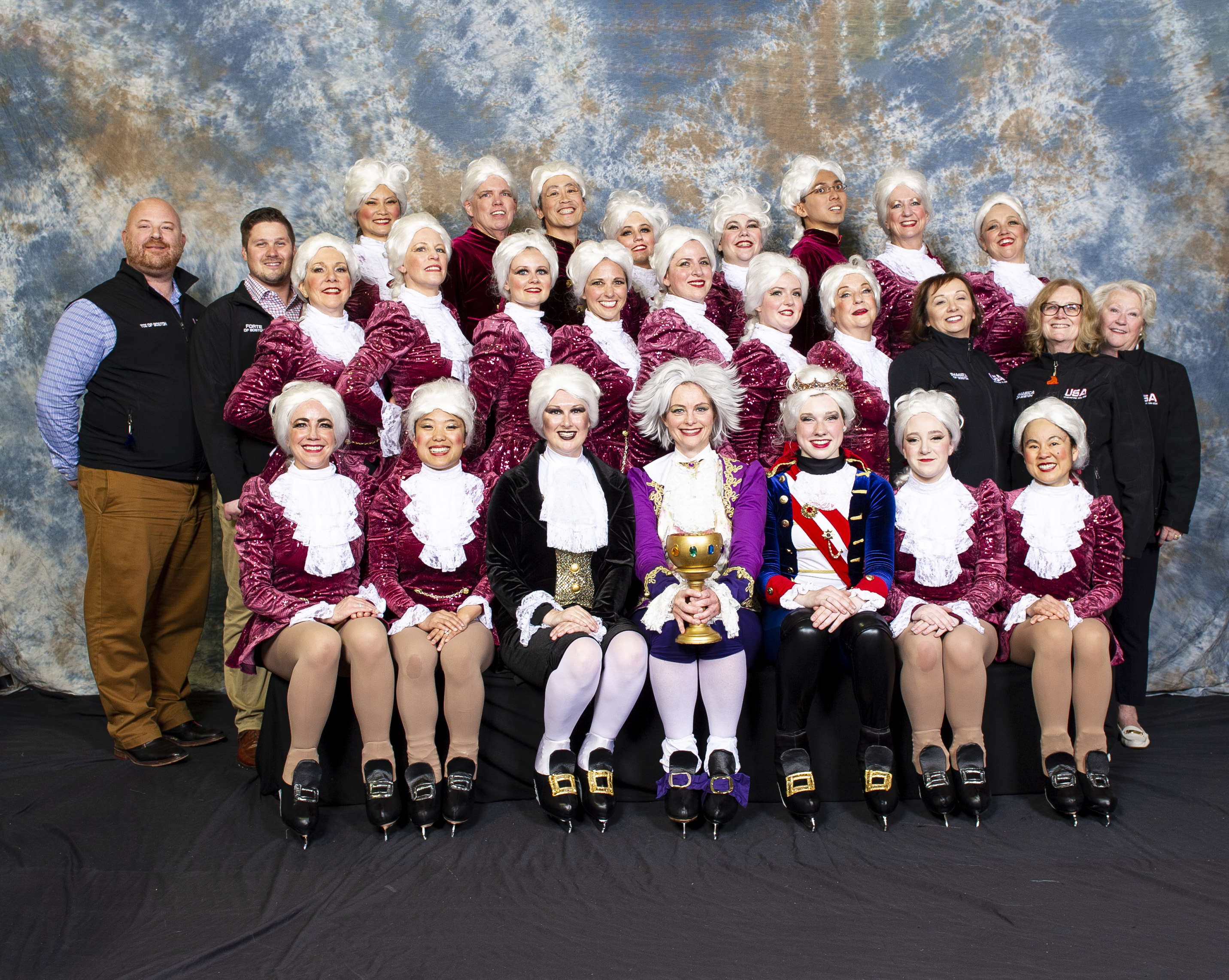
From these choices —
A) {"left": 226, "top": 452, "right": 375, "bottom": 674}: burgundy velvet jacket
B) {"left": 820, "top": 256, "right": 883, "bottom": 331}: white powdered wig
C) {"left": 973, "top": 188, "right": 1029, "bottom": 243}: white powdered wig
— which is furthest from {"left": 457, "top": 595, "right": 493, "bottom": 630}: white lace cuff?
{"left": 973, "top": 188, "right": 1029, "bottom": 243}: white powdered wig

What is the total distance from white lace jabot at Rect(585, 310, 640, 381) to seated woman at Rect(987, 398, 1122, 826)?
55.6 inches

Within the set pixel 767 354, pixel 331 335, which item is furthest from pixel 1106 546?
pixel 331 335

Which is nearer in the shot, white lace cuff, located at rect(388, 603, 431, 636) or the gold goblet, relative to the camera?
the gold goblet

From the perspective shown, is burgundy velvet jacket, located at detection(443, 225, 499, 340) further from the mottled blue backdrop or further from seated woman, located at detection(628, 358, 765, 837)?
seated woman, located at detection(628, 358, 765, 837)

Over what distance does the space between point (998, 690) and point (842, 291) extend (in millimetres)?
1620

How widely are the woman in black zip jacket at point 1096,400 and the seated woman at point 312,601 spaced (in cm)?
258

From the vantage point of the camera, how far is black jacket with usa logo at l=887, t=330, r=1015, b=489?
163 inches

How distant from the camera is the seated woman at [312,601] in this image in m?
3.31

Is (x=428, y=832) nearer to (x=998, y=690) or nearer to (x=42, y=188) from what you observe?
(x=998, y=690)

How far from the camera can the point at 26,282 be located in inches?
207

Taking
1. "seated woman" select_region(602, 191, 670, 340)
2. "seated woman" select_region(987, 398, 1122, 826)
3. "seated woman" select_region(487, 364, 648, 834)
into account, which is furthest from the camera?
"seated woman" select_region(602, 191, 670, 340)

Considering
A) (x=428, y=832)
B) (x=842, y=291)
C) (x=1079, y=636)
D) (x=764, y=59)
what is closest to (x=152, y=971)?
(x=428, y=832)

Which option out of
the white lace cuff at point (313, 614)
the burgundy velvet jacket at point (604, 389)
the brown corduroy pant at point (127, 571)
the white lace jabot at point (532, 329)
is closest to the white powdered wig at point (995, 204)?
the burgundy velvet jacket at point (604, 389)

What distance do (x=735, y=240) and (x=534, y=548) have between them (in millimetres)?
1923
